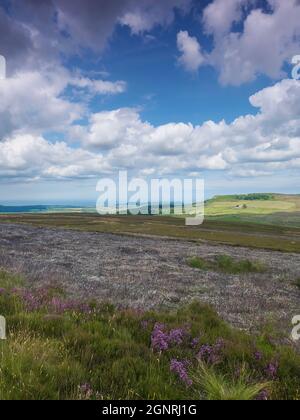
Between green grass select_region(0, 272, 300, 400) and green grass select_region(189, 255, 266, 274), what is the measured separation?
1666 centimetres

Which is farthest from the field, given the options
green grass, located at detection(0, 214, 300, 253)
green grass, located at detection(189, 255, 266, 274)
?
green grass, located at detection(0, 214, 300, 253)

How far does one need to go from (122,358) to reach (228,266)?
22.5 metres

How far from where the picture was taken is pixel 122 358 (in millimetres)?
7250

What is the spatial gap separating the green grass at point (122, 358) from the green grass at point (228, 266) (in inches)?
656

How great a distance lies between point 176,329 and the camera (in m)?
9.59

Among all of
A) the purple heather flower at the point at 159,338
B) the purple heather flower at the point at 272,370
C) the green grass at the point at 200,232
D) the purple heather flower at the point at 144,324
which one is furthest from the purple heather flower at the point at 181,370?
the green grass at the point at 200,232

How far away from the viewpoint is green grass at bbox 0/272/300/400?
5863mm

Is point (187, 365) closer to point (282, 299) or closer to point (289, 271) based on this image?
point (282, 299)

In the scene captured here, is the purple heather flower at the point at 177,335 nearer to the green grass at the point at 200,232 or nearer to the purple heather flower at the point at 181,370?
the purple heather flower at the point at 181,370

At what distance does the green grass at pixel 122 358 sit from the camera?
5.86 metres

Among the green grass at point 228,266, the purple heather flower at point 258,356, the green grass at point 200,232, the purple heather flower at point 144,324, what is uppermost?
the purple heather flower at point 144,324

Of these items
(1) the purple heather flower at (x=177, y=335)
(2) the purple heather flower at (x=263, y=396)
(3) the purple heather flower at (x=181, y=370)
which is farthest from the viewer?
(1) the purple heather flower at (x=177, y=335)
